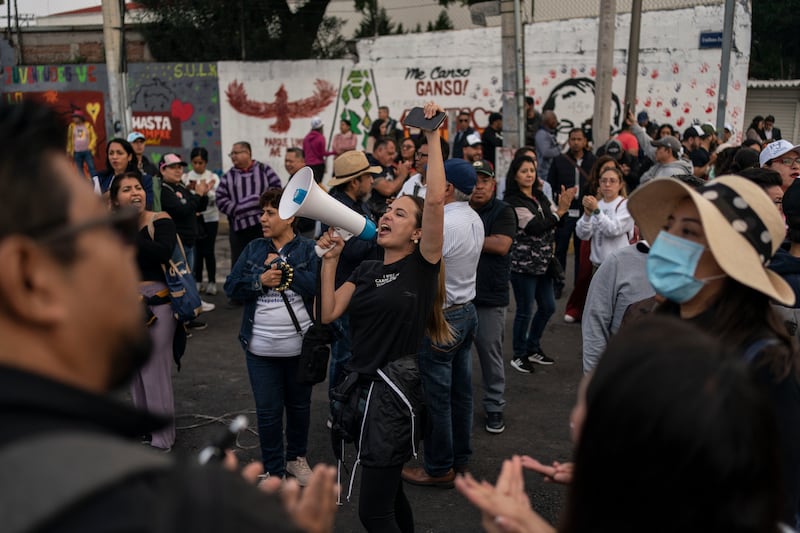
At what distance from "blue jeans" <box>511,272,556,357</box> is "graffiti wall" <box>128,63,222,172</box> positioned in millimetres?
13487

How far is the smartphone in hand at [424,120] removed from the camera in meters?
3.89

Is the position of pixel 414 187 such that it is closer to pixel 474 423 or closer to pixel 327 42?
pixel 474 423

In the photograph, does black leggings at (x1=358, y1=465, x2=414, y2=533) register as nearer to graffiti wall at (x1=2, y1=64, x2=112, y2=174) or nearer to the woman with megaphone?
the woman with megaphone

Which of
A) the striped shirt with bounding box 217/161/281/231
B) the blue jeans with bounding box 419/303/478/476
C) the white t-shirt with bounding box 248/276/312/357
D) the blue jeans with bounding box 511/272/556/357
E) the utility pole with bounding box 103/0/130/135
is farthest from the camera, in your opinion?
the utility pole with bounding box 103/0/130/135

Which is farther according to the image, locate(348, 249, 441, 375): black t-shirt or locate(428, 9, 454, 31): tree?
locate(428, 9, 454, 31): tree

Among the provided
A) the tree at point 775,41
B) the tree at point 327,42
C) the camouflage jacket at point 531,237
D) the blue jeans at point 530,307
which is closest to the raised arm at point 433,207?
the camouflage jacket at point 531,237

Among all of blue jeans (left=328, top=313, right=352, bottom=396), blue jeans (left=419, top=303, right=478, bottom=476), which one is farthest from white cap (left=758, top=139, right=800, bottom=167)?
blue jeans (left=328, top=313, right=352, bottom=396)

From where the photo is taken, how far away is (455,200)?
200 inches

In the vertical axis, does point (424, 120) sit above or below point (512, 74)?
below

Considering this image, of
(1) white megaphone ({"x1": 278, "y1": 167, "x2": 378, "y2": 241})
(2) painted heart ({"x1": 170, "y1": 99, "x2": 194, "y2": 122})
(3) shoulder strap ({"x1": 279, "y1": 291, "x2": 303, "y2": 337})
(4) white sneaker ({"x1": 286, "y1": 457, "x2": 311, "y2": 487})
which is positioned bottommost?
(4) white sneaker ({"x1": 286, "y1": 457, "x2": 311, "y2": 487})

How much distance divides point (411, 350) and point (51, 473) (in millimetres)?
2845

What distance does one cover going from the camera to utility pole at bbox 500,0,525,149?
430 inches

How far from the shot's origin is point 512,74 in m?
11.2

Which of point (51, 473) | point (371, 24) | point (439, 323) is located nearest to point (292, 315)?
point (439, 323)
